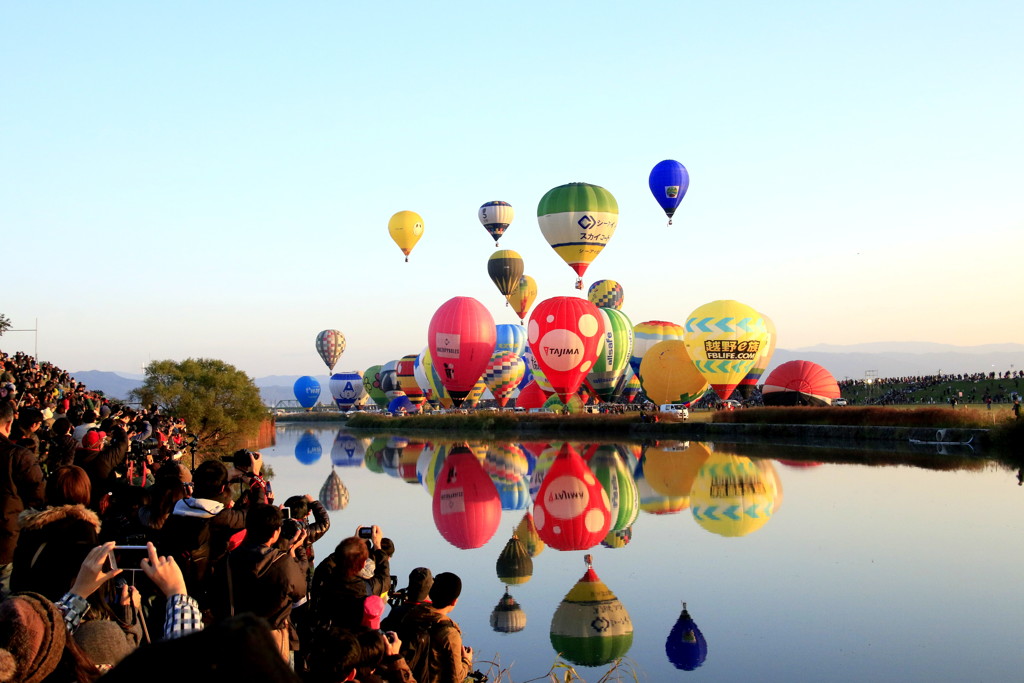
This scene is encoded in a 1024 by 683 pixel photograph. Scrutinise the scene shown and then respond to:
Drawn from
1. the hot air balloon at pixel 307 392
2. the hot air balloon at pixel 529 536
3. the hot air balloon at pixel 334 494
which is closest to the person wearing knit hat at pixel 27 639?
the hot air balloon at pixel 529 536

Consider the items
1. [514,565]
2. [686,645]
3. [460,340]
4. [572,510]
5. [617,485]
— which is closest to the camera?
[686,645]

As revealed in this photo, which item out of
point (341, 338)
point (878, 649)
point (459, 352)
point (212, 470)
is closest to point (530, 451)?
point (459, 352)

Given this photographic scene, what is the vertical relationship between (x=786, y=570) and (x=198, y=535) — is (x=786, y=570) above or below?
below

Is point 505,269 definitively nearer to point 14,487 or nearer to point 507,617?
point 507,617

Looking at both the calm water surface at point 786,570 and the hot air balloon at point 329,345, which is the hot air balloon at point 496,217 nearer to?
the calm water surface at point 786,570

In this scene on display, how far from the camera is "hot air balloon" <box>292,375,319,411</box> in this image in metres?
90.6

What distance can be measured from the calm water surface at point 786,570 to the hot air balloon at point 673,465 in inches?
6.9

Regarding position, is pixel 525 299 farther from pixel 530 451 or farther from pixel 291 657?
pixel 291 657

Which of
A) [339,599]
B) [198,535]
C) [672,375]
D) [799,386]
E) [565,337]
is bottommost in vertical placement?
[339,599]

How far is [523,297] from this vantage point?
177 feet

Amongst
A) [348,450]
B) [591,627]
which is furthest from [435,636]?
[348,450]

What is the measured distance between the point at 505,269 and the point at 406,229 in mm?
5220

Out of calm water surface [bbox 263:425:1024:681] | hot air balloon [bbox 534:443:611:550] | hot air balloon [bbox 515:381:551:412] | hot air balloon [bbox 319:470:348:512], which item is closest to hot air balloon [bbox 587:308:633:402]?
hot air balloon [bbox 515:381:551:412]

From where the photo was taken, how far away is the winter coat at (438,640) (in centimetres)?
427
